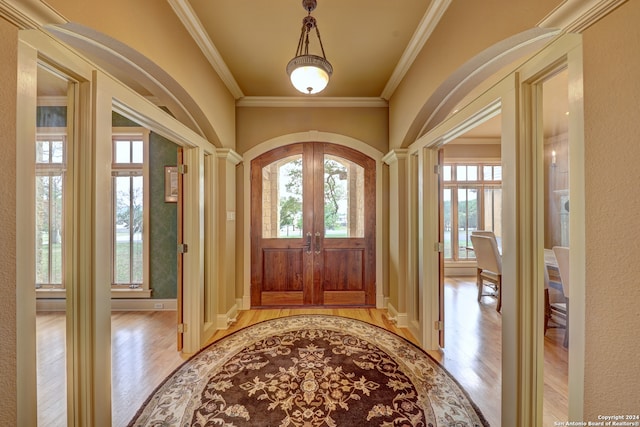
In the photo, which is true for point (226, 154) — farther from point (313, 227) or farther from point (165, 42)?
point (313, 227)

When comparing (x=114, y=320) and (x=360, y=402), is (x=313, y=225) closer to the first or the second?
(x=360, y=402)

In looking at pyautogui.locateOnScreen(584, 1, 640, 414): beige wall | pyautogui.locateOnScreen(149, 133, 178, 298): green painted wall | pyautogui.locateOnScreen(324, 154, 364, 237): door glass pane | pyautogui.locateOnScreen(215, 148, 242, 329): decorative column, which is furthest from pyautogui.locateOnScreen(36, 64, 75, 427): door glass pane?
pyautogui.locateOnScreen(324, 154, 364, 237): door glass pane

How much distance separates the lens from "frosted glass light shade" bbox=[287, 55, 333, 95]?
201 cm

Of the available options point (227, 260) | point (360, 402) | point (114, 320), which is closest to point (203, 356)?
point (227, 260)

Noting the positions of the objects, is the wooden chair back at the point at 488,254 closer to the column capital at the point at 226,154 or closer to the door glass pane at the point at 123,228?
A: the column capital at the point at 226,154

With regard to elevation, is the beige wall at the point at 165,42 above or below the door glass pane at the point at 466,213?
above

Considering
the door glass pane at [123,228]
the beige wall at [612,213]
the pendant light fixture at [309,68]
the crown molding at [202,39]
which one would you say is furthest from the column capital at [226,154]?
the beige wall at [612,213]

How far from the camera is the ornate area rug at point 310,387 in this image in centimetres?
178

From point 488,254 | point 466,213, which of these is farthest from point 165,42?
point 466,213

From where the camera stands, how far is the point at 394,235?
3518 mm

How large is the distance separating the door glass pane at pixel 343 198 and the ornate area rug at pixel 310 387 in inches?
60.4

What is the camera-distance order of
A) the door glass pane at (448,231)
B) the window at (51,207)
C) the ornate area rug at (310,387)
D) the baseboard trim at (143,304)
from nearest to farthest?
the window at (51,207), the ornate area rug at (310,387), the baseboard trim at (143,304), the door glass pane at (448,231)

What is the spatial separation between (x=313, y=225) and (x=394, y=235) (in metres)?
1.16

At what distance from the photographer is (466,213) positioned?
617 cm
